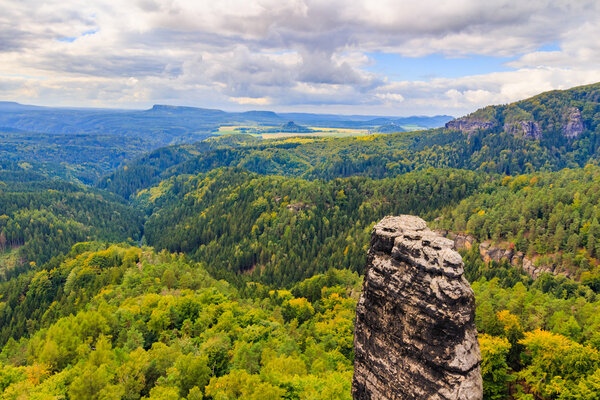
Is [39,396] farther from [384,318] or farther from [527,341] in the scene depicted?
[527,341]

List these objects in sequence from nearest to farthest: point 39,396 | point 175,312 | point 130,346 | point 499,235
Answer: point 39,396
point 130,346
point 175,312
point 499,235

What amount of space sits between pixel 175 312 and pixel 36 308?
322ft

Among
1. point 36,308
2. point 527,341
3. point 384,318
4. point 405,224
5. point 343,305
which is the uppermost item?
point 405,224

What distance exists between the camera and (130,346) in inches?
2479

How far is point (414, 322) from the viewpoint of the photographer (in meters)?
27.7

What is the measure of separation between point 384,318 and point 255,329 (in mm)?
45045

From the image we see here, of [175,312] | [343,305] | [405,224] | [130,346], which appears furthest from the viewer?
[343,305]

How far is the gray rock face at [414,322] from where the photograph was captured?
1013 inches

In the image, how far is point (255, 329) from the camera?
6900 cm

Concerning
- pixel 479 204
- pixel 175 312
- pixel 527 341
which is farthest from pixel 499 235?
pixel 175 312

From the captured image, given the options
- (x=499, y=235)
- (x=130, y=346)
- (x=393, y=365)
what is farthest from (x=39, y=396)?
(x=499, y=235)

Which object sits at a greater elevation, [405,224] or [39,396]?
[405,224]

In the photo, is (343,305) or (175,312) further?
(343,305)

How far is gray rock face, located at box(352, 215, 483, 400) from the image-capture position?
25.7 metres
